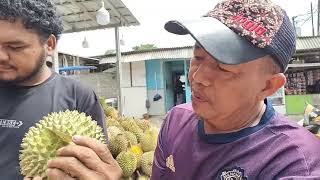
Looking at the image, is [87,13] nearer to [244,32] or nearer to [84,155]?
[244,32]

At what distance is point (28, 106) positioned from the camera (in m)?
2.08

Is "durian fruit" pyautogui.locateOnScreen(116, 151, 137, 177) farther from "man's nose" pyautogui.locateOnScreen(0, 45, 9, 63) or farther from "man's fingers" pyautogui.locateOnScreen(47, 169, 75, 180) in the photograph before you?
"man's fingers" pyautogui.locateOnScreen(47, 169, 75, 180)

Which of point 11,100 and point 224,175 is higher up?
point 11,100

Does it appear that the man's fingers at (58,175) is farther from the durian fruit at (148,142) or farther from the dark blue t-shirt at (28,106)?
the durian fruit at (148,142)

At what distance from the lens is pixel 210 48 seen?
1.38 meters

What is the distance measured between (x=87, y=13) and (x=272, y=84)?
8219 mm

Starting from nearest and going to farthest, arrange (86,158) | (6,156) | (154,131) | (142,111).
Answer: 1. (86,158)
2. (6,156)
3. (154,131)
4. (142,111)

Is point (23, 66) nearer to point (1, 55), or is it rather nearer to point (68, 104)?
point (1, 55)

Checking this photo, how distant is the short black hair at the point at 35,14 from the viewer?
1.96 m

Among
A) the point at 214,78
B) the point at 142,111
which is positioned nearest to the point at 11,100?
the point at 214,78

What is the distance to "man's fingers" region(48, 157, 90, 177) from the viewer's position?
1249 mm

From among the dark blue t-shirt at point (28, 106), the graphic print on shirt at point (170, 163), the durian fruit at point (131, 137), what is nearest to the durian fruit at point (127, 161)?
the durian fruit at point (131, 137)

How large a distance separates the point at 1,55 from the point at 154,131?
230 centimetres

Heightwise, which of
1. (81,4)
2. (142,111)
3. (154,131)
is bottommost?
(142,111)
